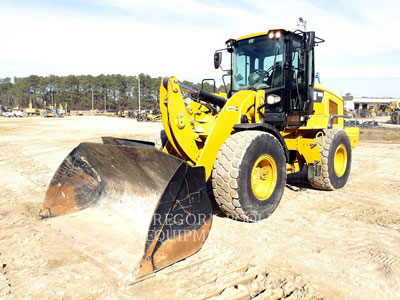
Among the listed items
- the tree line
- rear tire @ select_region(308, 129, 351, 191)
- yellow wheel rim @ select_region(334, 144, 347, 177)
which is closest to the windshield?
rear tire @ select_region(308, 129, 351, 191)

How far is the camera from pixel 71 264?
9.93 ft

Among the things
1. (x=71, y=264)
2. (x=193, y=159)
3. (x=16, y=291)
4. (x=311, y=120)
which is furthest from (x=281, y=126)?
(x=16, y=291)

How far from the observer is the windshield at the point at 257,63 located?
489cm

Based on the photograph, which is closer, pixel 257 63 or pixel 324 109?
pixel 257 63

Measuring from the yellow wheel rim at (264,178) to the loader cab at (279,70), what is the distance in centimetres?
79

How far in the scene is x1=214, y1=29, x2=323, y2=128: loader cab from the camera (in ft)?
15.8

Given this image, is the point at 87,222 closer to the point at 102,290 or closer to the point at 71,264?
the point at 71,264

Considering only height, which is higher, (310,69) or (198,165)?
(310,69)

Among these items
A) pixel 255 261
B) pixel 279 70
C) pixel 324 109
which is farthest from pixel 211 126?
pixel 324 109

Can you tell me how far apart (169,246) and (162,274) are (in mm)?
247

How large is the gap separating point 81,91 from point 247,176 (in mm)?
88960

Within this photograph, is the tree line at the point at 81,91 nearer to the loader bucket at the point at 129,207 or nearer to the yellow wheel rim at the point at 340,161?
the yellow wheel rim at the point at 340,161

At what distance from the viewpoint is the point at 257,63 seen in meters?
5.15

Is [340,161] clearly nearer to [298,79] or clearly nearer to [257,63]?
[298,79]
